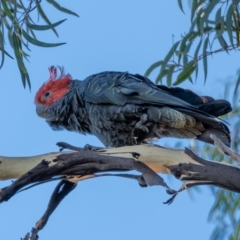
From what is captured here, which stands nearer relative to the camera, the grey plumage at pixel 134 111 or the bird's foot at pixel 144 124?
the grey plumage at pixel 134 111

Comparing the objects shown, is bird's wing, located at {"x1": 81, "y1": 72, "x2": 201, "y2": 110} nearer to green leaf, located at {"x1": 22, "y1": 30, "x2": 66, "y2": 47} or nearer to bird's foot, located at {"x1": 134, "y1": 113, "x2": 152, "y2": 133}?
bird's foot, located at {"x1": 134, "y1": 113, "x2": 152, "y2": 133}

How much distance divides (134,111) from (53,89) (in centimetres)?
65

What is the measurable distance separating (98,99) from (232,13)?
Result: 731mm

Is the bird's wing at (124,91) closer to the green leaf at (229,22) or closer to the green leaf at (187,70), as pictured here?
the green leaf at (187,70)

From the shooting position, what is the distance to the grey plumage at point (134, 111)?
3258mm

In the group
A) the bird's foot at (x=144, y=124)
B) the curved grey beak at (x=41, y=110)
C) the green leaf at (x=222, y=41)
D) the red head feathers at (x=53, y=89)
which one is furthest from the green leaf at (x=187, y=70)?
the curved grey beak at (x=41, y=110)

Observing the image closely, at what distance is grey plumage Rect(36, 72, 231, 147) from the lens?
3.26 metres

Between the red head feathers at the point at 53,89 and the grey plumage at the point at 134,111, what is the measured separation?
80 mm

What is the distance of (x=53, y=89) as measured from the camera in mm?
3891

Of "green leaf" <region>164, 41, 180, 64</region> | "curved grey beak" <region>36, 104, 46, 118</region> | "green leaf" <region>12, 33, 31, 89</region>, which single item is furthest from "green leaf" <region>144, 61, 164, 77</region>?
"green leaf" <region>12, 33, 31, 89</region>

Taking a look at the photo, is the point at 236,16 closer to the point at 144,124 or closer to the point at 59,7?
the point at 144,124


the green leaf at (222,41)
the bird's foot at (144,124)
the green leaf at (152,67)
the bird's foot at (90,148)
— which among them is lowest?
the bird's foot at (90,148)

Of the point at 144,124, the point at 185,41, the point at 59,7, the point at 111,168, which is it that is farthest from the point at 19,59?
the point at 111,168

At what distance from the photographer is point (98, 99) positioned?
11.5 feet
